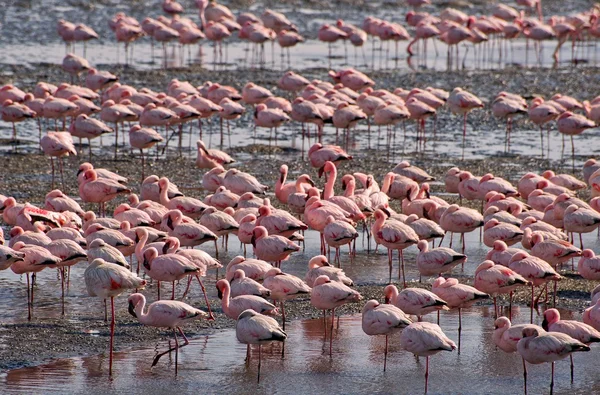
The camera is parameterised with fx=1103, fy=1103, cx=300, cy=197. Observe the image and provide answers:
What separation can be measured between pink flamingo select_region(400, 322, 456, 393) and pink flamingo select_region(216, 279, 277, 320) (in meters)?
1.45

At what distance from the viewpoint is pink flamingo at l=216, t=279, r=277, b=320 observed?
10.7m

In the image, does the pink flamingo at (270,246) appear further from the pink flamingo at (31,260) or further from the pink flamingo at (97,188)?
the pink flamingo at (97,188)

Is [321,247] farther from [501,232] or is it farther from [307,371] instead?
[307,371]

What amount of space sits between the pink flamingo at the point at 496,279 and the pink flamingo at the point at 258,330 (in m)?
2.47

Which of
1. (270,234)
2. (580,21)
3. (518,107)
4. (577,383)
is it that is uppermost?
(580,21)

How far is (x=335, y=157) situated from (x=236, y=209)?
326cm

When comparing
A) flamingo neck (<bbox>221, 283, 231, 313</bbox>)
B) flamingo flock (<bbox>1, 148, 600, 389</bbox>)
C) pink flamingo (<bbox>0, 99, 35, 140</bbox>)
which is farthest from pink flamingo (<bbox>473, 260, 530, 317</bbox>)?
pink flamingo (<bbox>0, 99, 35, 140</bbox>)

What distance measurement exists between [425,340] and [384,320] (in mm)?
538

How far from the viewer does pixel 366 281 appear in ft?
43.8

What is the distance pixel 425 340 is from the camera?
9.86 m

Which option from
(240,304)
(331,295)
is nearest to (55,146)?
(240,304)

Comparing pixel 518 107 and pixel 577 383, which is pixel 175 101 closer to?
pixel 518 107

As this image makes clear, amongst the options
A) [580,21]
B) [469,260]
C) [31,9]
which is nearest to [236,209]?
[469,260]

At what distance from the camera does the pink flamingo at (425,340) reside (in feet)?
32.2
